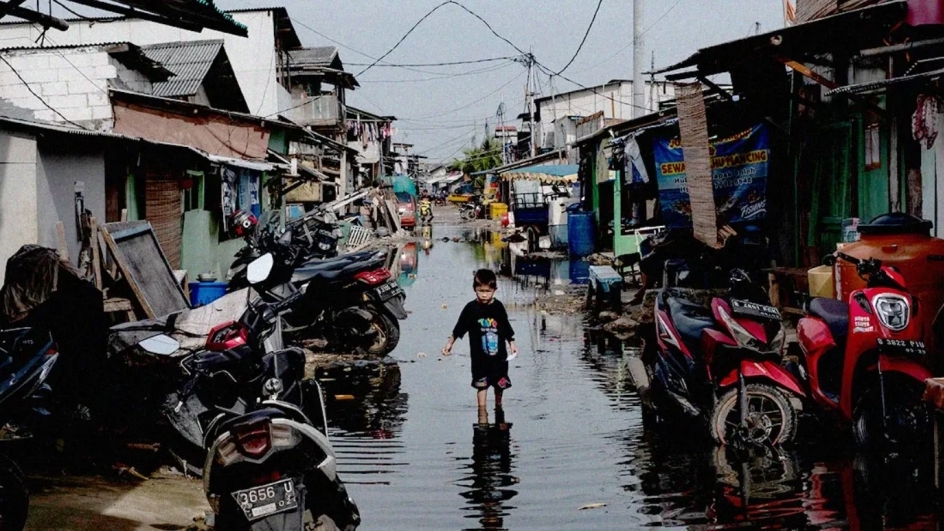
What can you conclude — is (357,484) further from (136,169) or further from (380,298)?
(136,169)

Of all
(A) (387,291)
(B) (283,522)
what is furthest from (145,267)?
(B) (283,522)

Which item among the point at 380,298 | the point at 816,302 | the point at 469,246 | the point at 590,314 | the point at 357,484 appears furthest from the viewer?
the point at 469,246

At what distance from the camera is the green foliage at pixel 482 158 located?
4102 inches

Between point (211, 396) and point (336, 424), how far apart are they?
140 inches

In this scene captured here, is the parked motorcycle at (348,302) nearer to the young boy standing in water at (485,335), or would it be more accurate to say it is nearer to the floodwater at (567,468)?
→ the floodwater at (567,468)

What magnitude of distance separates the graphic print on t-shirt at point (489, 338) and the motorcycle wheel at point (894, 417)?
3.27 metres

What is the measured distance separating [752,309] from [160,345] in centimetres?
436

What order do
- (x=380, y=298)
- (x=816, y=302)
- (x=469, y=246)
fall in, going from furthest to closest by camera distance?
(x=469, y=246) < (x=380, y=298) < (x=816, y=302)

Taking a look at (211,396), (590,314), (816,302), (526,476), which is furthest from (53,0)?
(590,314)

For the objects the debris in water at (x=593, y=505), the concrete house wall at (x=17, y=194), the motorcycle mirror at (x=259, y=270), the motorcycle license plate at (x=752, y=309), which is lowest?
the debris in water at (x=593, y=505)

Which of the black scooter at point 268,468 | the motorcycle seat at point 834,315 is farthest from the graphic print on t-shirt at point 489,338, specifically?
the black scooter at point 268,468

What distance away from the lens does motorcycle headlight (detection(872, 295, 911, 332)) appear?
7078 mm

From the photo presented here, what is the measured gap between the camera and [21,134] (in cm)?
Answer: 1188

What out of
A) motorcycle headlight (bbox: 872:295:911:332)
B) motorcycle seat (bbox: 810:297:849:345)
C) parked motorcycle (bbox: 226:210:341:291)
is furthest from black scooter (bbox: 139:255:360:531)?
parked motorcycle (bbox: 226:210:341:291)
